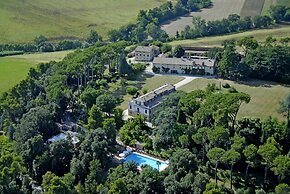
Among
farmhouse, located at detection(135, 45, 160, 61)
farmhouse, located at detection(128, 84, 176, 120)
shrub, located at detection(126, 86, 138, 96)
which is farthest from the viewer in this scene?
farmhouse, located at detection(135, 45, 160, 61)

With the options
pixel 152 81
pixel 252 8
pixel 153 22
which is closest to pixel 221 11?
pixel 252 8

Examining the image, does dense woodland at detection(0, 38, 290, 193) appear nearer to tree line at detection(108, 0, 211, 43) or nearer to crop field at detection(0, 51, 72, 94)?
crop field at detection(0, 51, 72, 94)

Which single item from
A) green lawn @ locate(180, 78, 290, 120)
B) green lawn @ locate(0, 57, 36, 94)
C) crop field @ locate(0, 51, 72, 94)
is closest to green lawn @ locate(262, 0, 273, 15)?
green lawn @ locate(180, 78, 290, 120)

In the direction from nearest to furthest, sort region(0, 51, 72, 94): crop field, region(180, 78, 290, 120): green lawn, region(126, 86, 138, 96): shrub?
1. region(180, 78, 290, 120): green lawn
2. region(126, 86, 138, 96): shrub
3. region(0, 51, 72, 94): crop field

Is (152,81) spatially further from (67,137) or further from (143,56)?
Answer: (67,137)

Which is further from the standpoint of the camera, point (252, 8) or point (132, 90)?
point (252, 8)

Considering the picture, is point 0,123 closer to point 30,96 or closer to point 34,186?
point 30,96
